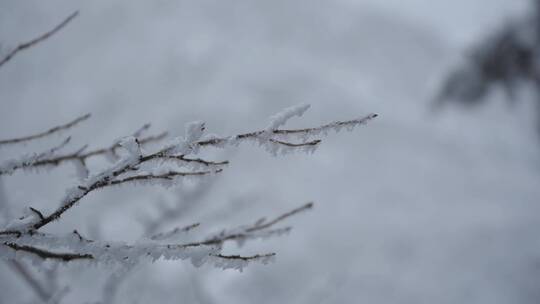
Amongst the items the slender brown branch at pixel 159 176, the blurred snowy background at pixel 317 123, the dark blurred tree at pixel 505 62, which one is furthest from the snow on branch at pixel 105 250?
the dark blurred tree at pixel 505 62

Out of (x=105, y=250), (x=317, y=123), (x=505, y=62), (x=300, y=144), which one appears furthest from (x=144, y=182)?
(x=317, y=123)

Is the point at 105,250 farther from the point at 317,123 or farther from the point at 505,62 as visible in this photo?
the point at 317,123

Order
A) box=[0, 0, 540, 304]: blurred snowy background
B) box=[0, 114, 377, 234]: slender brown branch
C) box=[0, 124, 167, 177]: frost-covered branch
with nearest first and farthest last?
box=[0, 114, 377, 234]: slender brown branch
box=[0, 124, 167, 177]: frost-covered branch
box=[0, 0, 540, 304]: blurred snowy background

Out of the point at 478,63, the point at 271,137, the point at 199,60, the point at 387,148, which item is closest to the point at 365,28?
the point at 387,148

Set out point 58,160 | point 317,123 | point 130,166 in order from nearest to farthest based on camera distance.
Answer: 1. point 130,166
2. point 58,160
3. point 317,123

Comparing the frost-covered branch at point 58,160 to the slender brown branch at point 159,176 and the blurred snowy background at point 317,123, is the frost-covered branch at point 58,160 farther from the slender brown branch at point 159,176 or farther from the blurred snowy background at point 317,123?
the blurred snowy background at point 317,123

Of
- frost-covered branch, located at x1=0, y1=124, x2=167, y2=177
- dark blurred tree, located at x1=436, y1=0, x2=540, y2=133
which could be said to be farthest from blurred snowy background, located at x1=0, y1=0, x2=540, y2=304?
frost-covered branch, located at x1=0, y1=124, x2=167, y2=177

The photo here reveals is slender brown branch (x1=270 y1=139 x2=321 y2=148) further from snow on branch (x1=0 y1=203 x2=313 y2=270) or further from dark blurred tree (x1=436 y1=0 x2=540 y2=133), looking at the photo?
dark blurred tree (x1=436 y1=0 x2=540 y2=133)

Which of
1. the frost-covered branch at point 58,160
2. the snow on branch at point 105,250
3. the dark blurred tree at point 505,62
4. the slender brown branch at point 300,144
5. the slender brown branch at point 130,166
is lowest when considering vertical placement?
the snow on branch at point 105,250
